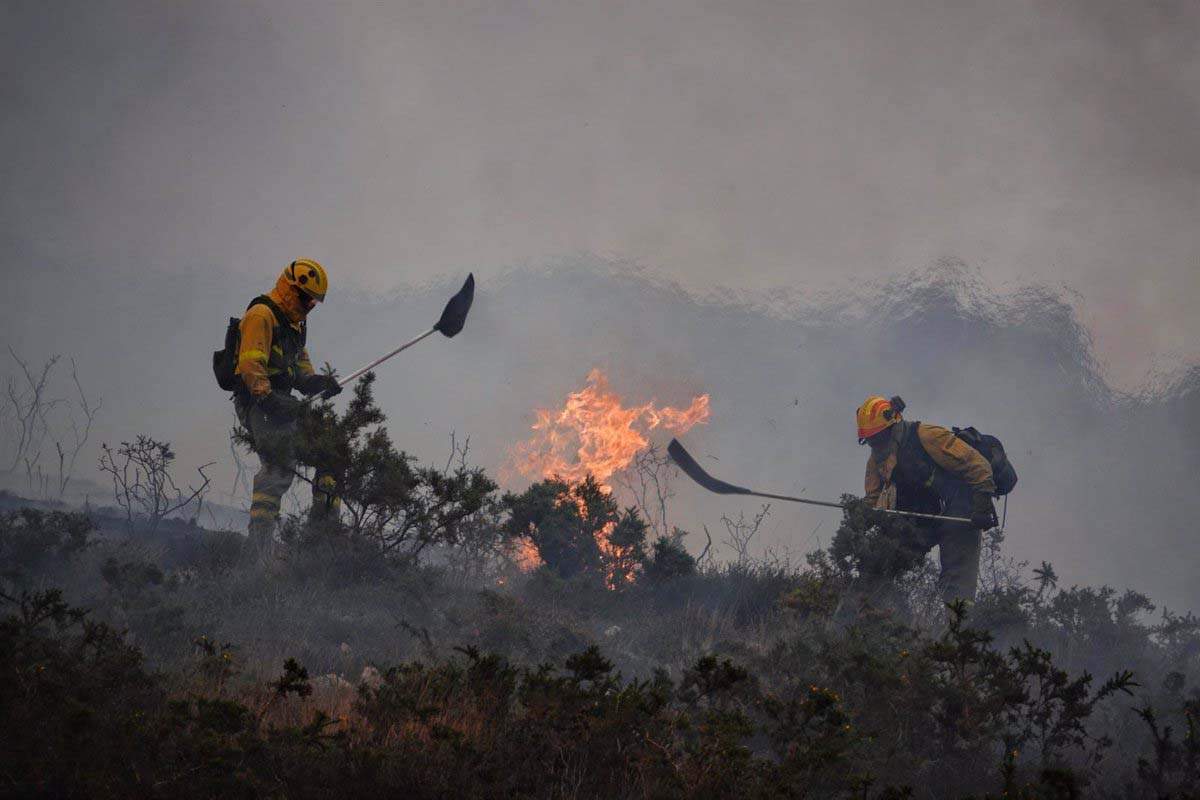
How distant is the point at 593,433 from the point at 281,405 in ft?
27.5

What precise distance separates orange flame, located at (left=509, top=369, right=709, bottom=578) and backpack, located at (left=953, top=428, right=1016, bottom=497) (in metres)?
6.03

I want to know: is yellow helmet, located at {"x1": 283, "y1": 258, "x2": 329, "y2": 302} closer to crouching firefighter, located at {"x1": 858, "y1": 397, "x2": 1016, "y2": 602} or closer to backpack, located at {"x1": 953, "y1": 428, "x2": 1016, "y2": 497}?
crouching firefighter, located at {"x1": 858, "y1": 397, "x2": 1016, "y2": 602}

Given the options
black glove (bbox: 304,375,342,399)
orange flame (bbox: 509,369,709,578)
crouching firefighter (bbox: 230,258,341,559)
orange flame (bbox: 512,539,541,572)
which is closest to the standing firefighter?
orange flame (bbox: 512,539,541,572)

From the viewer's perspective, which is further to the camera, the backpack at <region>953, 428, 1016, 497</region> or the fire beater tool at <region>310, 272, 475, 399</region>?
the fire beater tool at <region>310, 272, 475, 399</region>

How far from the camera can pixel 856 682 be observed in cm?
525

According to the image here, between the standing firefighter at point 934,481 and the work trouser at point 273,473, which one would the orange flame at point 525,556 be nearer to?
the work trouser at point 273,473

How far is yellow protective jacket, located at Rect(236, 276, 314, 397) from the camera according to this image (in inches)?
313

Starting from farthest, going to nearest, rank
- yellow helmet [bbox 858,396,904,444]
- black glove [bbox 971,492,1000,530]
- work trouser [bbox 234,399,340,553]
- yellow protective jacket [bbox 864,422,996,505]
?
yellow helmet [bbox 858,396,904,444] < yellow protective jacket [bbox 864,422,996,505] < black glove [bbox 971,492,1000,530] < work trouser [bbox 234,399,340,553]

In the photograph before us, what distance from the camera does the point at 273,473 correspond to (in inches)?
327

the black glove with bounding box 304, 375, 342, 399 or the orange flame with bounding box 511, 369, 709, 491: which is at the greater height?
the orange flame with bounding box 511, 369, 709, 491

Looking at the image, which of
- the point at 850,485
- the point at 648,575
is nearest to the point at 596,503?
the point at 648,575

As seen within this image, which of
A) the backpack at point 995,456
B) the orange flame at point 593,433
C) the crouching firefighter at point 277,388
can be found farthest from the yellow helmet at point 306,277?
the backpack at point 995,456

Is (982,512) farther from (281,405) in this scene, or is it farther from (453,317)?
(281,405)

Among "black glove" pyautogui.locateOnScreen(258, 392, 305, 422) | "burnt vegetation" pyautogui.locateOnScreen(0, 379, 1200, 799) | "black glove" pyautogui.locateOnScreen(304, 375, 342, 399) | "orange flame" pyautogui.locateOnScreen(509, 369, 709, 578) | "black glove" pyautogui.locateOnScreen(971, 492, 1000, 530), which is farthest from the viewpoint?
"orange flame" pyautogui.locateOnScreen(509, 369, 709, 578)
